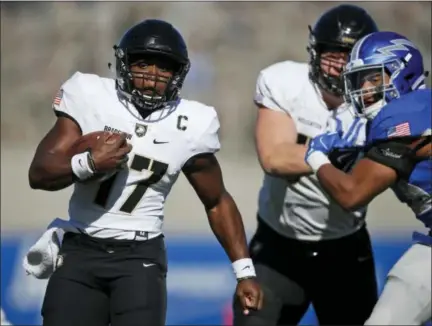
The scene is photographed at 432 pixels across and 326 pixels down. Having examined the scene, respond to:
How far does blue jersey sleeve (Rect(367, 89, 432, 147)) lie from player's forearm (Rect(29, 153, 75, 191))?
0.96 metres

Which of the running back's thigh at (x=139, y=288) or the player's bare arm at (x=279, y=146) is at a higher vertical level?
the player's bare arm at (x=279, y=146)

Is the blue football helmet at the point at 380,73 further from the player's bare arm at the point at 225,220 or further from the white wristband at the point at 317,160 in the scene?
the player's bare arm at the point at 225,220

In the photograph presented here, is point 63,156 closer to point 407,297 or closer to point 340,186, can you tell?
point 340,186

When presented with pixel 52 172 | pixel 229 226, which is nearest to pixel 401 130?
pixel 229 226

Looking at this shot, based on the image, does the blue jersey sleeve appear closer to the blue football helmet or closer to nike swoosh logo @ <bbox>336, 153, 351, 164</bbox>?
the blue football helmet

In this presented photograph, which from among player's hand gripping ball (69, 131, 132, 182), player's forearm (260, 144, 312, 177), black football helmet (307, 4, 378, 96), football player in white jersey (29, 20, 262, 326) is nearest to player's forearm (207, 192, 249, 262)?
football player in white jersey (29, 20, 262, 326)

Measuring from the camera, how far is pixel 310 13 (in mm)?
9727

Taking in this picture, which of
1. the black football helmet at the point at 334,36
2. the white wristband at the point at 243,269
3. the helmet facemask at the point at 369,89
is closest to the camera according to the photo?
the helmet facemask at the point at 369,89

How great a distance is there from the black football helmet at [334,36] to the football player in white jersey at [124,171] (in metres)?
0.63

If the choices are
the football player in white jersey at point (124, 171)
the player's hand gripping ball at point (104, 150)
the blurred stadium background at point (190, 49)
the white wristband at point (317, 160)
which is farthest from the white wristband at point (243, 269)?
the blurred stadium background at point (190, 49)

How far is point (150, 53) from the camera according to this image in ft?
11.0

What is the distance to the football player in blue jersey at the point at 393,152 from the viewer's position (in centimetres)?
291

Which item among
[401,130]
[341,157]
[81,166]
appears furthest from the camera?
[341,157]

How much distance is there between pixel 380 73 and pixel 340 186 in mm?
464
